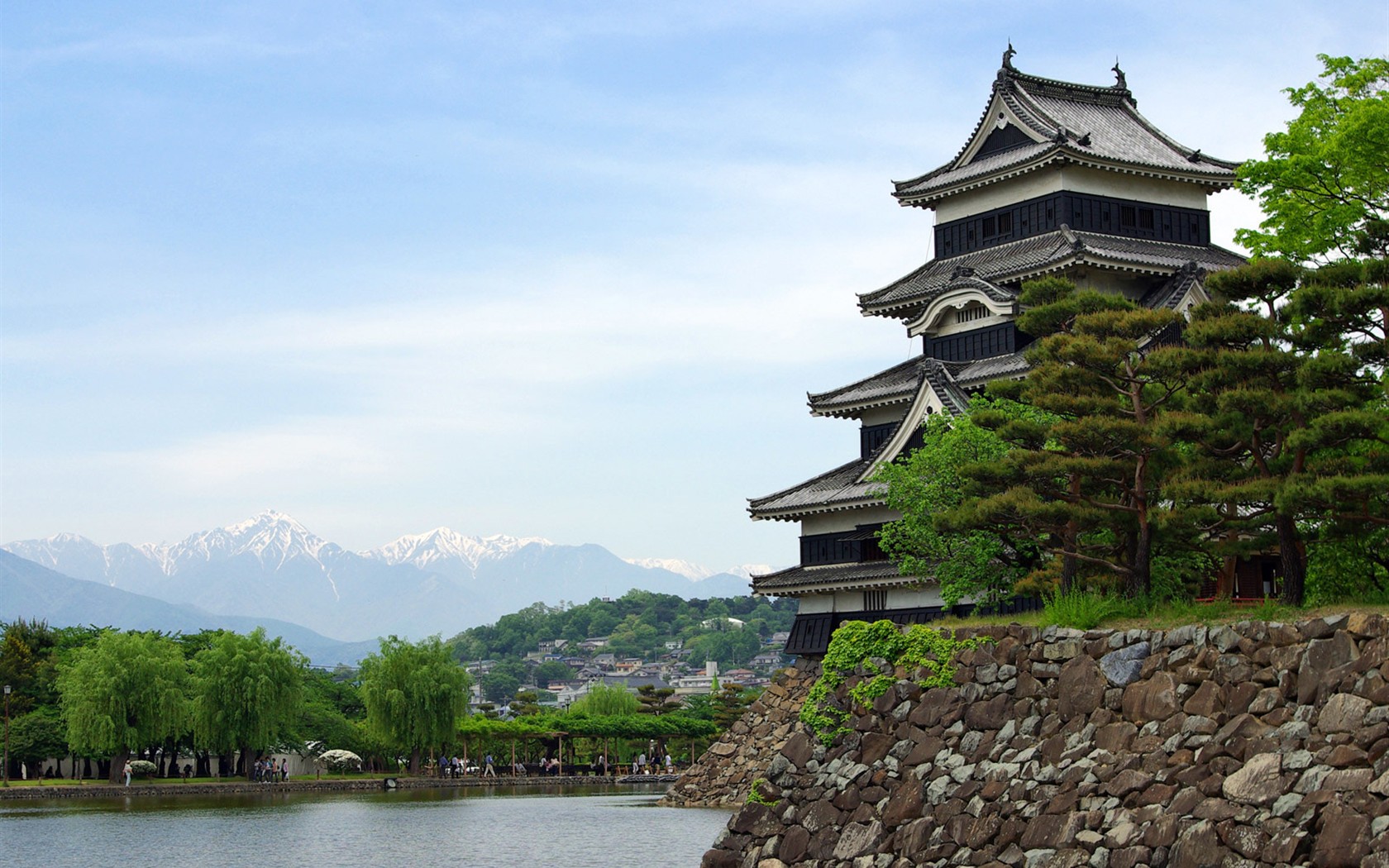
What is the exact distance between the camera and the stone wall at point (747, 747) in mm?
42969

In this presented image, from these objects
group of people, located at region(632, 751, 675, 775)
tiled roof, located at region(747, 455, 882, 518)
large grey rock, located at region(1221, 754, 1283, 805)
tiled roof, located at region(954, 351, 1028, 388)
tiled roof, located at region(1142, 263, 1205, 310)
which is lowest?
group of people, located at region(632, 751, 675, 775)

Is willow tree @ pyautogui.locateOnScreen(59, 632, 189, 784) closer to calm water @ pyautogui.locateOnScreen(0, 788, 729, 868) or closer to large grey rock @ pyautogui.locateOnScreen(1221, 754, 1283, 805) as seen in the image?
calm water @ pyautogui.locateOnScreen(0, 788, 729, 868)

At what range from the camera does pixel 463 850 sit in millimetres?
32594

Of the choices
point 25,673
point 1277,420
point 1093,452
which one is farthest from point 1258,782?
point 25,673

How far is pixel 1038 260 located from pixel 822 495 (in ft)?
27.0

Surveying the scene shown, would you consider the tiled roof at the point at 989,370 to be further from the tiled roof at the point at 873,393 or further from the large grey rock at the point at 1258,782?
the large grey rock at the point at 1258,782

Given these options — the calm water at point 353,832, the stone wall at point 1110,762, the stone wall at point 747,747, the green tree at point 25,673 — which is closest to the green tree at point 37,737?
the green tree at point 25,673

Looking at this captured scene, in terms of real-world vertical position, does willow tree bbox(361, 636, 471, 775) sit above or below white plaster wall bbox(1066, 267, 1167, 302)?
below

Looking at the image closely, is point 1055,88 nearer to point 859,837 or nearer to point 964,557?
point 964,557

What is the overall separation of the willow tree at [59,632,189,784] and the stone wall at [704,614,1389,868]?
1404 inches

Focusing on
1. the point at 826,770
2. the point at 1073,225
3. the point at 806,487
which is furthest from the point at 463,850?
the point at 1073,225

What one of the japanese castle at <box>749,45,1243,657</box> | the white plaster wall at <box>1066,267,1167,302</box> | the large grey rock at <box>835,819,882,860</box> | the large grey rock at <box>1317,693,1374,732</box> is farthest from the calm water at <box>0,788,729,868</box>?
the white plaster wall at <box>1066,267,1167,302</box>

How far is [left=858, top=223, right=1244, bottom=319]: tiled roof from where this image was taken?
3888 centimetres

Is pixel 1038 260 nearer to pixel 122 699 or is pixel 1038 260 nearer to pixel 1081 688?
pixel 1081 688
